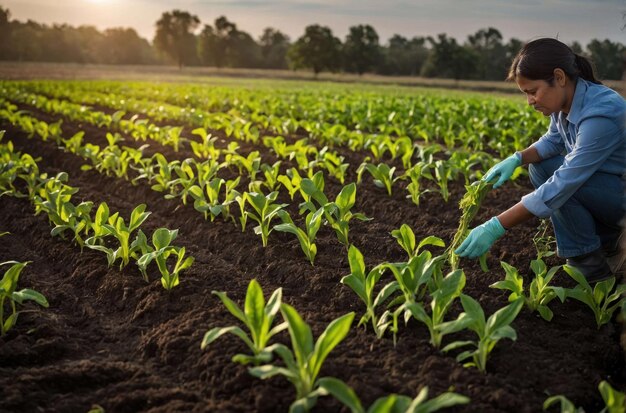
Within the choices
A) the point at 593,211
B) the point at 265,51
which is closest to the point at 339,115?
the point at 593,211

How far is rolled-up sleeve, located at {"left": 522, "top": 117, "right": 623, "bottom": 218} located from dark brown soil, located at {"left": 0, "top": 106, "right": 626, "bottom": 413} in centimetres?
58

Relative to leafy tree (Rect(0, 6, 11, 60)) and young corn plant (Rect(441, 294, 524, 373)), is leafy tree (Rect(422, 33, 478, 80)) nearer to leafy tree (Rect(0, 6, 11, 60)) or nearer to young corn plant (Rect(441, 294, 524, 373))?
leafy tree (Rect(0, 6, 11, 60))

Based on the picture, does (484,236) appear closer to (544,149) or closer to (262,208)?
(544,149)

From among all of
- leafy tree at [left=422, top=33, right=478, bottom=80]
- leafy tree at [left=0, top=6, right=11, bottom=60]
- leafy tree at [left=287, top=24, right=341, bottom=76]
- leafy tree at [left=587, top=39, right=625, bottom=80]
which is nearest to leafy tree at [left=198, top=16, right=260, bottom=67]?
leafy tree at [left=287, top=24, right=341, bottom=76]

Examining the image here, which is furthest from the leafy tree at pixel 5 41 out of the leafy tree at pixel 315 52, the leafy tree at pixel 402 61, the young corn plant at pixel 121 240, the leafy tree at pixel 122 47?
the leafy tree at pixel 402 61

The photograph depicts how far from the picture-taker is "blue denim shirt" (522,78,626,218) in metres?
3.23

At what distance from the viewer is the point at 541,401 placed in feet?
8.00

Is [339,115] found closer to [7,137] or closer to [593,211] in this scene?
[7,137]

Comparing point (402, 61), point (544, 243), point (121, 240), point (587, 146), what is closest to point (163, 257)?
point (121, 240)

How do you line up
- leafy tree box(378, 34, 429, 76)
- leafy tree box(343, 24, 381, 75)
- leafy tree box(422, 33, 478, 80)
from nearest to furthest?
leafy tree box(422, 33, 478, 80) → leafy tree box(343, 24, 381, 75) → leafy tree box(378, 34, 429, 76)

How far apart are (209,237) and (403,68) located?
67254 millimetres

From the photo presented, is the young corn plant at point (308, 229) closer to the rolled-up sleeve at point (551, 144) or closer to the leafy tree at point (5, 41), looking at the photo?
the rolled-up sleeve at point (551, 144)

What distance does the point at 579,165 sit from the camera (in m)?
Result: 3.29

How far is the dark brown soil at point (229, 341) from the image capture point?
2461 millimetres
